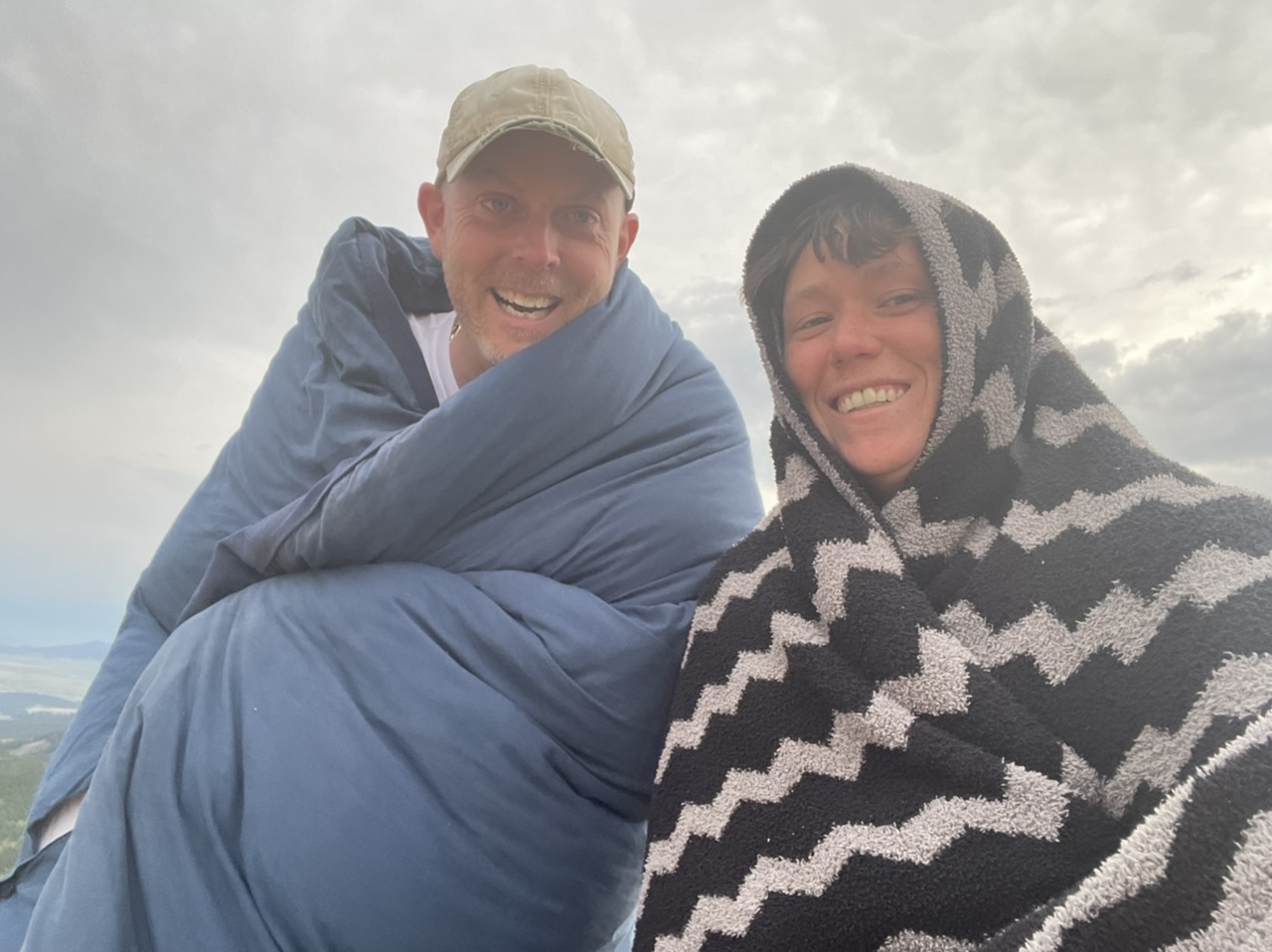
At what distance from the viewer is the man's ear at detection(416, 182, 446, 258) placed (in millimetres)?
1133

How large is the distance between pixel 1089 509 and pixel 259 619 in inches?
31.4

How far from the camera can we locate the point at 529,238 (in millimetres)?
1013

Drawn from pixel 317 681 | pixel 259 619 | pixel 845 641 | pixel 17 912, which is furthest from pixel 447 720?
pixel 17 912

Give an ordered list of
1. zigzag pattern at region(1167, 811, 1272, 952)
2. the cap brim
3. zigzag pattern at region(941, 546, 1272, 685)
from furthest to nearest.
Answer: the cap brim < zigzag pattern at region(941, 546, 1272, 685) < zigzag pattern at region(1167, 811, 1272, 952)

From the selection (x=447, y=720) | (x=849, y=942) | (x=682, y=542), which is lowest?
(x=849, y=942)

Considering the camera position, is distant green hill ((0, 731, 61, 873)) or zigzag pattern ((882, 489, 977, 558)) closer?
zigzag pattern ((882, 489, 977, 558))

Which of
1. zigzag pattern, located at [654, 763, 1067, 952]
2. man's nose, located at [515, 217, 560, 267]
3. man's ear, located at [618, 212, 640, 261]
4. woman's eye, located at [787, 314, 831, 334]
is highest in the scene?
man's ear, located at [618, 212, 640, 261]

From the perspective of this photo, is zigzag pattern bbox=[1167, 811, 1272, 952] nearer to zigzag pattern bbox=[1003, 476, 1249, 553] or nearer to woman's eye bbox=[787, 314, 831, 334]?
zigzag pattern bbox=[1003, 476, 1249, 553]

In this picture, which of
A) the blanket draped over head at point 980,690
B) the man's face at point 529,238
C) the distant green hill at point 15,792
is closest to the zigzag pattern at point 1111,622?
the blanket draped over head at point 980,690

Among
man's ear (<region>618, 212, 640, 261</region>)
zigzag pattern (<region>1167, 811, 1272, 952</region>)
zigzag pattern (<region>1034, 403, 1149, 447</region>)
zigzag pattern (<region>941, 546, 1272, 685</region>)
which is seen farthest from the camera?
man's ear (<region>618, 212, 640, 261</region>)

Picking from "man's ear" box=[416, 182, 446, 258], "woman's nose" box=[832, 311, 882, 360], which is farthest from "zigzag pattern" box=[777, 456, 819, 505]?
"man's ear" box=[416, 182, 446, 258]

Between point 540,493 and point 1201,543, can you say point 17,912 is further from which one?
point 1201,543

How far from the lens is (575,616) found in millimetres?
841

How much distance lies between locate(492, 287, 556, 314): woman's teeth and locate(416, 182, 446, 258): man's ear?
16 centimetres
